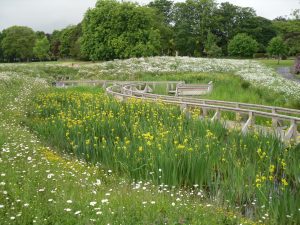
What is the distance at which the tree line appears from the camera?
5378cm

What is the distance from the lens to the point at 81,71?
3669 centimetres

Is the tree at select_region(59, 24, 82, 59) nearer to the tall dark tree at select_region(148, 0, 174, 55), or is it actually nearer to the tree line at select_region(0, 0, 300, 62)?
the tree line at select_region(0, 0, 300, 62)

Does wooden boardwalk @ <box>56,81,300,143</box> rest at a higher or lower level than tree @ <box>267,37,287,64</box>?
lower

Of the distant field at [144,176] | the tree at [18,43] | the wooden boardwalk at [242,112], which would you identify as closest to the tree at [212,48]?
the tree at [18,43]

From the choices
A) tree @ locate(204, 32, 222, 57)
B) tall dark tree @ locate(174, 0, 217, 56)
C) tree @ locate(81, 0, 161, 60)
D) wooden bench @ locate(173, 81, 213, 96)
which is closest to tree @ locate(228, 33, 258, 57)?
tree @ locate(204, 32, 222, 57)

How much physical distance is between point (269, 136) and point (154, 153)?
2706mm

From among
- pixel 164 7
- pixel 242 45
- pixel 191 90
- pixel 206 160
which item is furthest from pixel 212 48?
pixel 206 160

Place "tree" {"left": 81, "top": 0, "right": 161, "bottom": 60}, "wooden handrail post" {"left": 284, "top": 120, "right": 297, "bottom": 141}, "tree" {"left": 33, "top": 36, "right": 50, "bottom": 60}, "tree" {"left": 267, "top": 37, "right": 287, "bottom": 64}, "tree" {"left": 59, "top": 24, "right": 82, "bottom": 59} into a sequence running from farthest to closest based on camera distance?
1. "tree" {"left": 33, "top": 36, "right": 50, "bottom": 60}
2. "tree" {"left": 59, "top": 24, "right": 82, "bottom": 59}
3. "tree" {"left": 267, "top": 37, "right": 287, "bottom": 64}
4. "tree" {"left": 81, "top": 0, "right": 161, "bottom": 60}
5. "wooden handrail post" {"left": 284, "top": 120, "right": 297, "bottom": 141}

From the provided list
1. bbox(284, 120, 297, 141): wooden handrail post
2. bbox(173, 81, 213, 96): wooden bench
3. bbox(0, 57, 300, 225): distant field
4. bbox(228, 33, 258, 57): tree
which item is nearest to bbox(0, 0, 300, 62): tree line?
bbox(228, 33, 258, 57): tree

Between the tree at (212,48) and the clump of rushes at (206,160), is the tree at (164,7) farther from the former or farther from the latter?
the clump of rushes at (206,160)

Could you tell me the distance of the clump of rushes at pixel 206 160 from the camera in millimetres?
5977

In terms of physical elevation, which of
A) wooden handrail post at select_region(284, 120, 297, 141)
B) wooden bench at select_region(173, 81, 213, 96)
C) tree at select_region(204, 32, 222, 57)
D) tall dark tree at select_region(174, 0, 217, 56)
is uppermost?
tall dark tree at select_region(174, 0, 217, 56)

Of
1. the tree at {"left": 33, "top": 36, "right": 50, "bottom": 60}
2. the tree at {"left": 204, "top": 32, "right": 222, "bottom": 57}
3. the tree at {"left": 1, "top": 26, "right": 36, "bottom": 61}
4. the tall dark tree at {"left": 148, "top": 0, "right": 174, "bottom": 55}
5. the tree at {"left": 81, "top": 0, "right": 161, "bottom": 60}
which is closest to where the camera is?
the tree at {"left": 81, "top": 0, "right": 161, "bottom": 60}

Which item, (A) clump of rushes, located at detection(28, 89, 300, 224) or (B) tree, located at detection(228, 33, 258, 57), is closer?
(A) clump of rushes, located at detection(28, 89, 300, 224)
